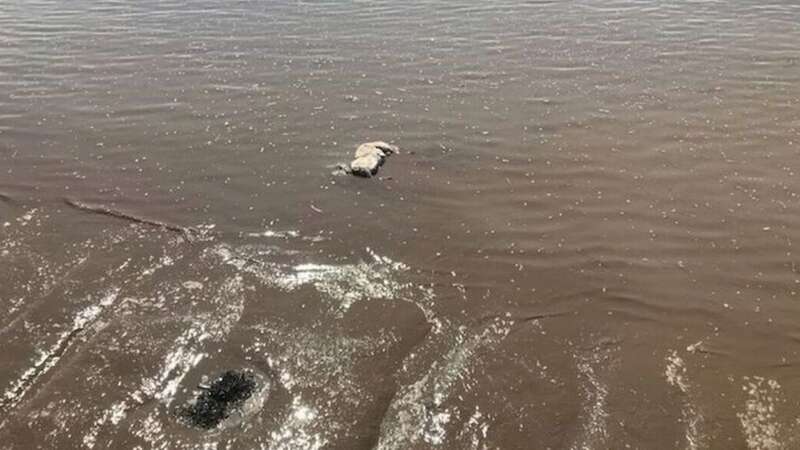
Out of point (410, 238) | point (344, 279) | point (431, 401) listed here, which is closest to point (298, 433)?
point (431, 401)

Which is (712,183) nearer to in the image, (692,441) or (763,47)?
(692,441)

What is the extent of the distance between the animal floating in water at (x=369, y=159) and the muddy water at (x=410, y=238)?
0.83ft

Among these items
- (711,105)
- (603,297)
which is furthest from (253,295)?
(711,105)

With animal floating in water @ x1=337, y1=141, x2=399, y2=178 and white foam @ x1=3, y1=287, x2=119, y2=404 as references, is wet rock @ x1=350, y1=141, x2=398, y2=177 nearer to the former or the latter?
animal floating in water @ x1=337, y1=141, x2=399, y2=178

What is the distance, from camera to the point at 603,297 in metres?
8.80

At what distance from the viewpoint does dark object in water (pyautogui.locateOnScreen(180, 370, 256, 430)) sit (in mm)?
6965

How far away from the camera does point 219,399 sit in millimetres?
7215

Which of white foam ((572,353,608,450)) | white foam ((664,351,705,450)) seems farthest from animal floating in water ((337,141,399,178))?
white foam ((664,351,705,450))

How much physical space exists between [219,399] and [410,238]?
3777mm

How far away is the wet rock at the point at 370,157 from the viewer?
11.4 meters

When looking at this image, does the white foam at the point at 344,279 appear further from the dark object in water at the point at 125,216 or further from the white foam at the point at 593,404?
the white foam at the point at 593,404

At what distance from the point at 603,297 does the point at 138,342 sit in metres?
5.72

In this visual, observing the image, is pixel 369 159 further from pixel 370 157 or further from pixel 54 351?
pixel 54 351

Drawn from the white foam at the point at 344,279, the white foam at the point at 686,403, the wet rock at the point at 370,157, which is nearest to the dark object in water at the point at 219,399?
the white foam at the point at 344,279
